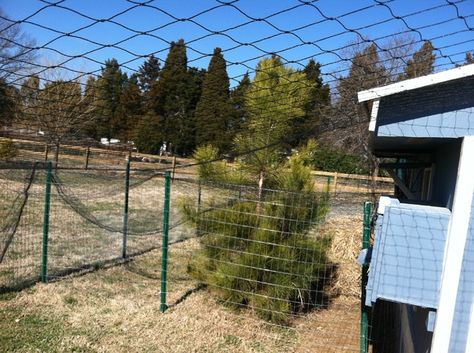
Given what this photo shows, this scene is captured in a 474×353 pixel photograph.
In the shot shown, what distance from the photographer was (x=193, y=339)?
4.38m

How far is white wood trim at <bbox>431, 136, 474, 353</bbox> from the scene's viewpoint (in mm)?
2199

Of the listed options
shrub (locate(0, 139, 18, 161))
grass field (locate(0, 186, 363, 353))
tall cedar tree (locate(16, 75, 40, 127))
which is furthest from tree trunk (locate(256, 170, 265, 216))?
shrub (locate(0, 139, 18, 161))

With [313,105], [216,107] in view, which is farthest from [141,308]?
[313,105]

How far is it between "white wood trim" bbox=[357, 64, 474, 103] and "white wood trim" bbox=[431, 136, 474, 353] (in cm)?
32

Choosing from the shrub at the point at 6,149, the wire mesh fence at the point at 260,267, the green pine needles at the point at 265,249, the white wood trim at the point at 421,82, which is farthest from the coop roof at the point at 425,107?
the shrub at the point at 6,149

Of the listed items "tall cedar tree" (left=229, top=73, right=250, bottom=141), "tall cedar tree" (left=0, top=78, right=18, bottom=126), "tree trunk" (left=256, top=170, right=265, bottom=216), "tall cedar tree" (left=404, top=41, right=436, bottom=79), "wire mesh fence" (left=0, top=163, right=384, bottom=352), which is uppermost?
"tall cedar tree" (left=404, top=41, right=436, bottom=79)

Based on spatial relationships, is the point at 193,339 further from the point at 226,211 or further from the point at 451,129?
the point at 451,129

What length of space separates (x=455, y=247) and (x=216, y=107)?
3.44 metres

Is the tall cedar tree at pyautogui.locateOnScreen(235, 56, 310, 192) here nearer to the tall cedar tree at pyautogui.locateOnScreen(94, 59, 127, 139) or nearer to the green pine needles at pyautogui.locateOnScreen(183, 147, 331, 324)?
the green pine needles at pyautogui.locateOnScreen(183, 147, 331, 324)

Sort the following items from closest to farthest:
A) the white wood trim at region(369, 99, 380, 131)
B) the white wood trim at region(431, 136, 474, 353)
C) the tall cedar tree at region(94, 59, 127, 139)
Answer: the white wood trim at region(431, 136, 474, 353)
the white wood trim at region(369, 99, 380, 131)
the tall cedar tree at region(94, 59, 127, 139)

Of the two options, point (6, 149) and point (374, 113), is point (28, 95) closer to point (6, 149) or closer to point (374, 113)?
point (374, 113)

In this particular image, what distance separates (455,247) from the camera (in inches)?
87.3

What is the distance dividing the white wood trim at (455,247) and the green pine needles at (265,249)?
2.51 metres

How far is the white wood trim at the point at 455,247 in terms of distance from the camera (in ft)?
7.22
